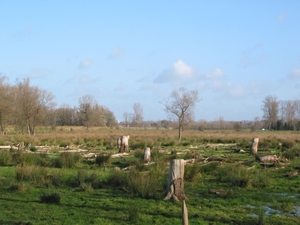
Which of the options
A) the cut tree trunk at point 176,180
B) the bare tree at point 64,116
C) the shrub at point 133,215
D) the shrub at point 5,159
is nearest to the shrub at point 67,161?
the shrub at point 5,159

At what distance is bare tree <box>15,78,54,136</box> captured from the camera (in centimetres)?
5172

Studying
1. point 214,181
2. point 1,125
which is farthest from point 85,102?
point 214,181

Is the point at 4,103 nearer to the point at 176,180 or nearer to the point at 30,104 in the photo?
the point at 30,104

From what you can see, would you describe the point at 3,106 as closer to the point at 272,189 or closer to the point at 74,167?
the point at 74,167

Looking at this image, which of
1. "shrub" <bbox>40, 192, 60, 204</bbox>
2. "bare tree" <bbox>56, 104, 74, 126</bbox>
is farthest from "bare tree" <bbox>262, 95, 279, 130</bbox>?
"shrub" <bbox>40, 192, 60, 204</bbox>

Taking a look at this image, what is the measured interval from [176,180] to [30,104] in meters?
45.2

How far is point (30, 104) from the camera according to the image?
171ft

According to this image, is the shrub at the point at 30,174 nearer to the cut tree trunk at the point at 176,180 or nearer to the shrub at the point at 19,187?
the shrub at the point at 19,187

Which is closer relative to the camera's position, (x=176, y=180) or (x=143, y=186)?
(x=176, y=180)

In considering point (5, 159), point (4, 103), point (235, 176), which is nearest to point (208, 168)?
point (235, 176)

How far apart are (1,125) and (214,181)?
135 feet

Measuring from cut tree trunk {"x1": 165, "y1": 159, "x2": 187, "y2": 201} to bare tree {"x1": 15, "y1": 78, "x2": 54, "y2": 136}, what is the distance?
1737 inches

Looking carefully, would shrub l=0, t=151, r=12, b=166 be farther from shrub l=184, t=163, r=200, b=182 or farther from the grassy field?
shrub l=184, t=163, r=200, b=182

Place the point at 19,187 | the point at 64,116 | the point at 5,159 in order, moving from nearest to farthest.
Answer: the point at 19,187, the point at 5,159, the point at 64,116
